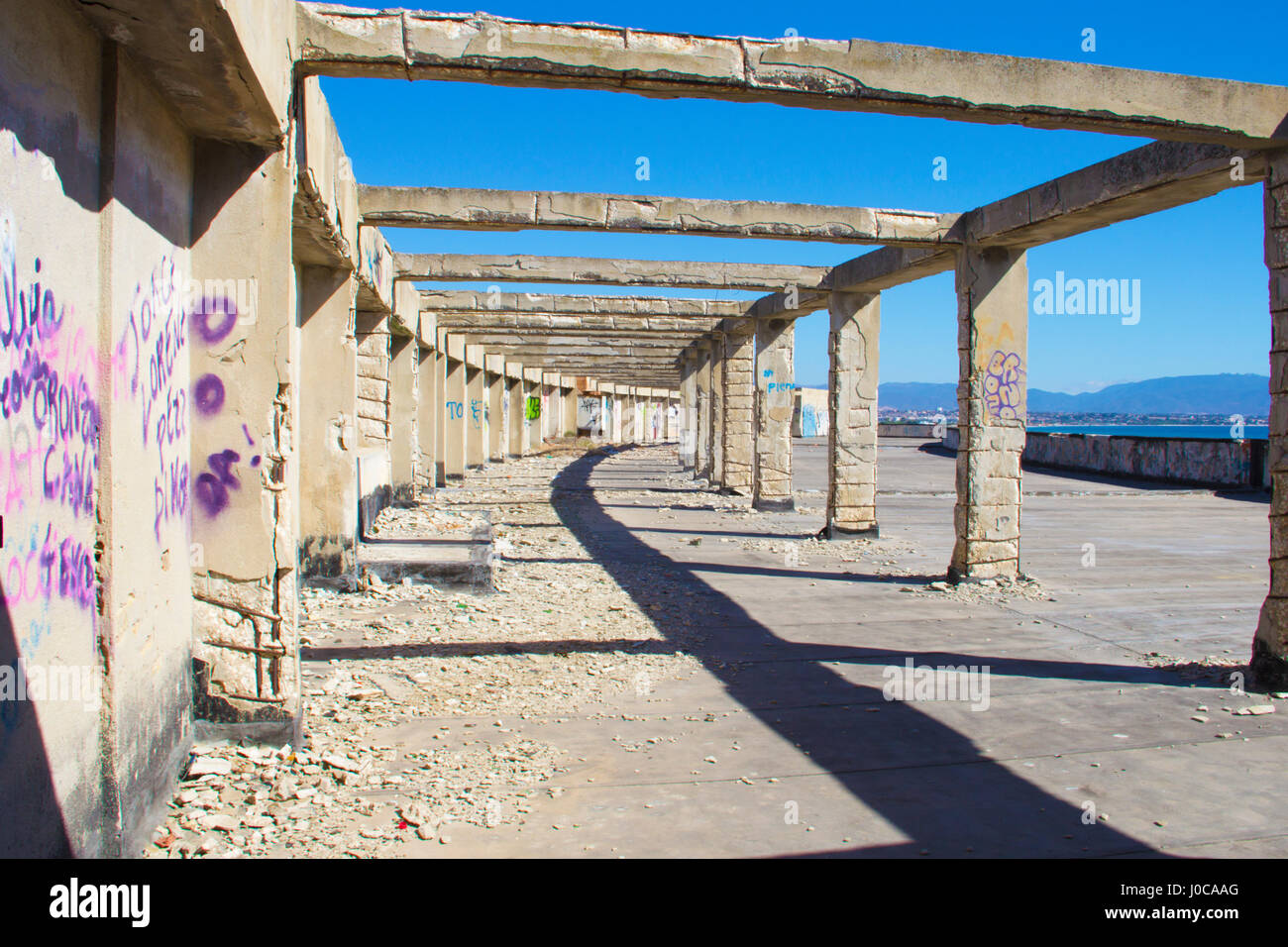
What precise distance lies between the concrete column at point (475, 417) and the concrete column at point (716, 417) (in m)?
5.72

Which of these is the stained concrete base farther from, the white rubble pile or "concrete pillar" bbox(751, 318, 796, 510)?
"concrete pillar" bbox(751, 318, 796, 510)

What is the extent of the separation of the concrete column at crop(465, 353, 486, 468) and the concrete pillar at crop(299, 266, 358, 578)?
1268 centimetres

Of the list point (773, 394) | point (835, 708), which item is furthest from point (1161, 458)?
point (835, 708)

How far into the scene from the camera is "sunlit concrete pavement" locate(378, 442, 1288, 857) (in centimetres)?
339

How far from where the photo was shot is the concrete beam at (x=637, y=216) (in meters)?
7.76

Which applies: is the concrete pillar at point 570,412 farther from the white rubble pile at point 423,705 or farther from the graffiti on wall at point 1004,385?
the graffiti on wall at point 1004,385

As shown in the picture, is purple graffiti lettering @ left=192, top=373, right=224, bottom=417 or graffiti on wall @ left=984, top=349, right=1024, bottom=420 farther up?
graffiti on wall @ left=984, top=349, right=1024, bottom=420

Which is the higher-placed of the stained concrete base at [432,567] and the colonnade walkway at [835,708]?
the stained concrete base at [432,567]

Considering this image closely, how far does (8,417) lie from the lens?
7.74 feet

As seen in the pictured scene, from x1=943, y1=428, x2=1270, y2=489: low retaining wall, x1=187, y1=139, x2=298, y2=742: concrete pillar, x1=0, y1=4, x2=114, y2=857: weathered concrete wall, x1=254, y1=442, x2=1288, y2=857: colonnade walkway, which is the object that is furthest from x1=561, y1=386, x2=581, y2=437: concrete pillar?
x1=0, y1=4, x2=114, y2=857: weathered concrete wall

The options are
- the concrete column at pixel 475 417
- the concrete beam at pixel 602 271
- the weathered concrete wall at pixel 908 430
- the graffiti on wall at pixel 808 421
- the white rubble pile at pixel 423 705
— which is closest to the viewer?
the white rubble pile at pixel 423 705

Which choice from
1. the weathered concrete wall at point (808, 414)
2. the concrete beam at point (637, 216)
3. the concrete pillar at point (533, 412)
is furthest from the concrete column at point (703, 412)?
the weathered concrete wall at point (808, 414)

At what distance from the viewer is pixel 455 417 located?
18.6m
